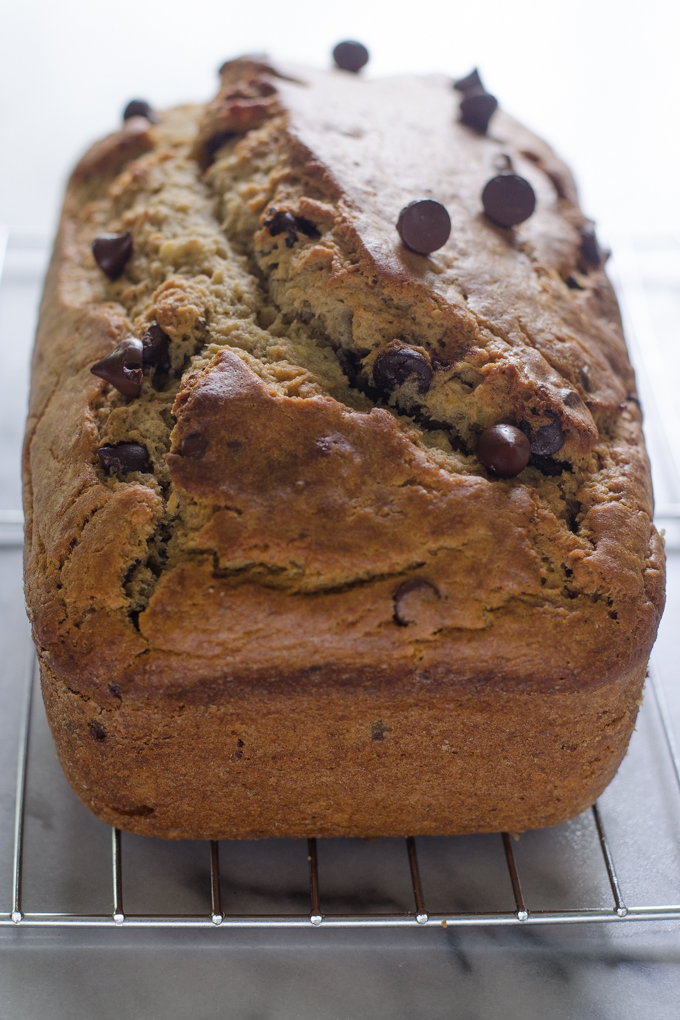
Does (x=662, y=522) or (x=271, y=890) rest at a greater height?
(x=662, y=522)

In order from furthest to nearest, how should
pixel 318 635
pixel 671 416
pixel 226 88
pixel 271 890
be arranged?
pixel 671 416, pixel 226 88, pixel 271 890, pixel 318 635

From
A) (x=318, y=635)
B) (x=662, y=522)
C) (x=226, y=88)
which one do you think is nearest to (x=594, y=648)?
(x=318, y=635)

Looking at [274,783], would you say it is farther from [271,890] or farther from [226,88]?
[226,88]

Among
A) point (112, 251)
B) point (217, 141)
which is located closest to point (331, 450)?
point (112, 251)

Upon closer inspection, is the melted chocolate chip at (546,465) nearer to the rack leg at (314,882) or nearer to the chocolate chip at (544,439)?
the chocolate chip at (544,439)

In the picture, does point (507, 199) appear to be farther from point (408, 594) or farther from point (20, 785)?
point (20, 785)

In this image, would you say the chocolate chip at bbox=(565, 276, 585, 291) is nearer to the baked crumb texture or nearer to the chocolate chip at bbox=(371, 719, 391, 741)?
the baked crumb texture
